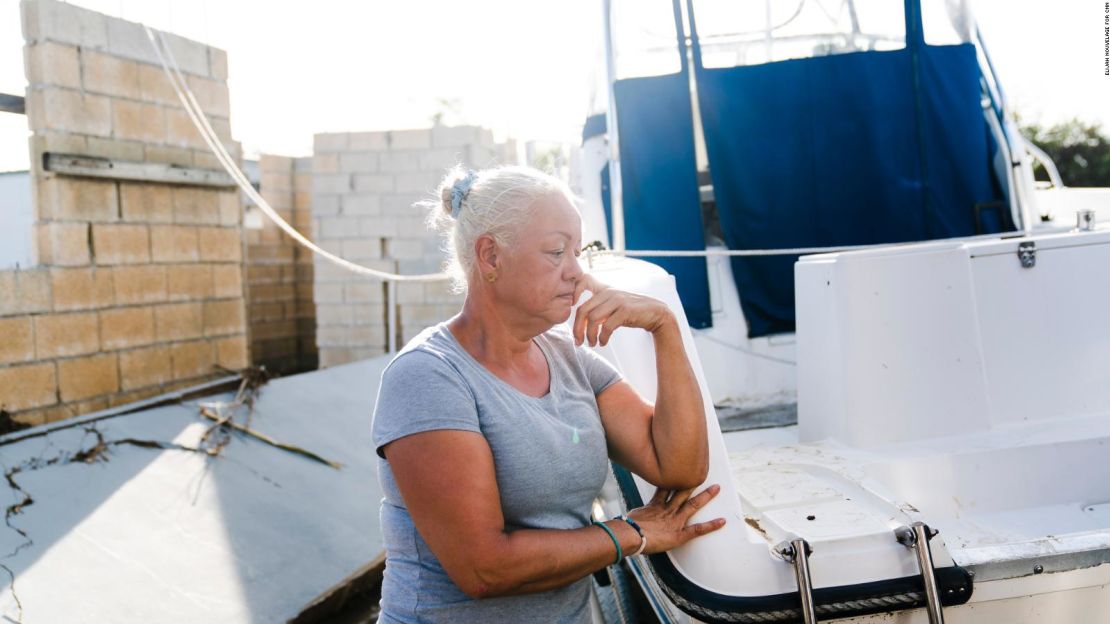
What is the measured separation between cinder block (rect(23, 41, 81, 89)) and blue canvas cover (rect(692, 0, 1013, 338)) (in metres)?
3.30

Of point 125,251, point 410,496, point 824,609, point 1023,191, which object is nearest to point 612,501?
point 824,609

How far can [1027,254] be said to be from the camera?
8.93 ft

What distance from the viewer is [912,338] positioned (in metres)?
2.59

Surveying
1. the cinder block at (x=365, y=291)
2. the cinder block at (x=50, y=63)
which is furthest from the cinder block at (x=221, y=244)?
the cinder block at (x=365, y=291)

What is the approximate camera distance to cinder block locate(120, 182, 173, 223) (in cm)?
495

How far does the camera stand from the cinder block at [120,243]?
15.6ft

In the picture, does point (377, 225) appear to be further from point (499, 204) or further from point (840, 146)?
point (499, 204)

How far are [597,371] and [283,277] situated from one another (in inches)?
315

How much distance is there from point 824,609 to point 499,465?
77 cm

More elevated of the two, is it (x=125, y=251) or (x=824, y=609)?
(x=125, y=251)

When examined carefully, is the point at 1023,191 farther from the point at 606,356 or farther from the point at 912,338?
the point at 606,356

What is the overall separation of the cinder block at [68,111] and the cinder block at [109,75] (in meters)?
0.06

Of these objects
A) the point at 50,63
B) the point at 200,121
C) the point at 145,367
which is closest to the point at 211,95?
the point at 200,121

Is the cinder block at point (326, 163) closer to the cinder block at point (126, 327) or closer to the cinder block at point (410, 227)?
the cinder block at point (410, 227)
